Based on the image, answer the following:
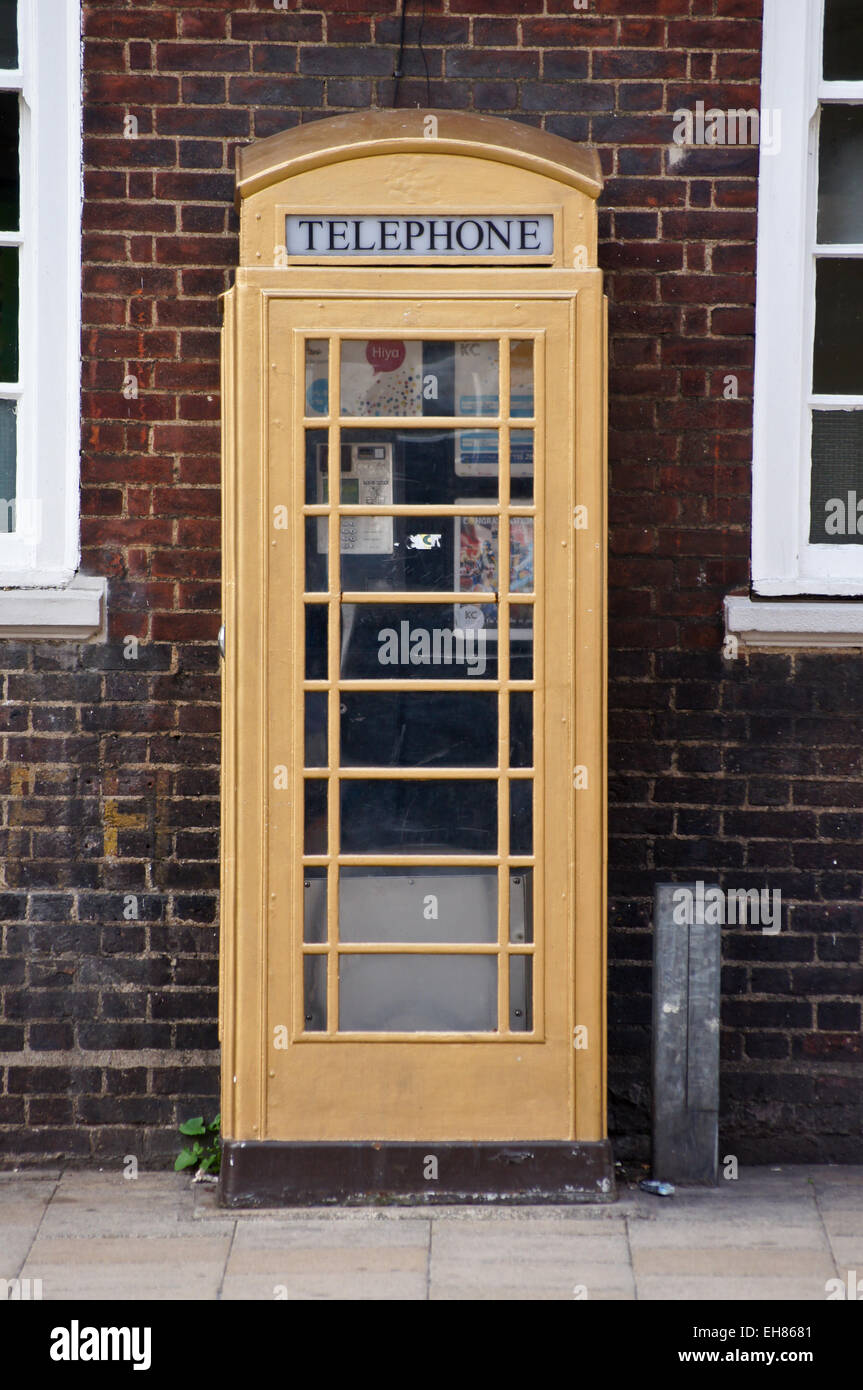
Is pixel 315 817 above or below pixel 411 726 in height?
below

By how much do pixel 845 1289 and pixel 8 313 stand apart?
4.01 meters

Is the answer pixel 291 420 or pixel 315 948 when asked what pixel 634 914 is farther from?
pixel 291 420

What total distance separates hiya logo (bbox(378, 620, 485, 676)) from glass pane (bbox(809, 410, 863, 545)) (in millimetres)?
1403

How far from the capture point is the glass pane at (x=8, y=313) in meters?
4.68

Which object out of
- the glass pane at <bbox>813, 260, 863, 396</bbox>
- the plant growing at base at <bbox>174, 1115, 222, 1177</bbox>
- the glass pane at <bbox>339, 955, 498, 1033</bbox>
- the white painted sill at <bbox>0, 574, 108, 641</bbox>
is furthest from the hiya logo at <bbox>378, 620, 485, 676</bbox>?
the plant growing at base at <bbox>174, 1115, 222, 1177</bbox>

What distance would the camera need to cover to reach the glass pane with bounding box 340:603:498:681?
4121 millimetres

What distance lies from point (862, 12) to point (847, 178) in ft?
1.81

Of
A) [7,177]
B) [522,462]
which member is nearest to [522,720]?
[522,462]

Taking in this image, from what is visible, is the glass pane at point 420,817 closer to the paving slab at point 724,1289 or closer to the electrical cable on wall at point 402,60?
the paving slab at point 724,1289

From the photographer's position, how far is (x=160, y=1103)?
466 centimetres

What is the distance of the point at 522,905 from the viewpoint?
4195mm

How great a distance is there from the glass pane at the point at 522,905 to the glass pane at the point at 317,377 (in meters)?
1.52

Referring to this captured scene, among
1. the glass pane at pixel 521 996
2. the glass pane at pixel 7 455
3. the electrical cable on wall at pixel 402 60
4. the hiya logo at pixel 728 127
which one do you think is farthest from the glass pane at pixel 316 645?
the hiya logo at pixel 728 127

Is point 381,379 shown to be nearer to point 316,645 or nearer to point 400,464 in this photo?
point 400,464
